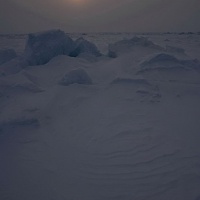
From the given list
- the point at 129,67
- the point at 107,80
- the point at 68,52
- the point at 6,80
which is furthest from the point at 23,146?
the point at 68,52

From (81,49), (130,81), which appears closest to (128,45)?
(81,49)

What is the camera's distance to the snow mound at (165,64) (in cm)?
610

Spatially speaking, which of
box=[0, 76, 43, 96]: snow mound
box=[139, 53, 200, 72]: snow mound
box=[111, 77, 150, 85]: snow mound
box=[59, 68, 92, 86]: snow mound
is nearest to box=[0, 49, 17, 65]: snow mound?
box=[0, 76, 43, 96]: snow mound

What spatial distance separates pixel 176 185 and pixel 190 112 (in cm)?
191

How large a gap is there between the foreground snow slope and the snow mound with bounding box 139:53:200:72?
420 millimetres

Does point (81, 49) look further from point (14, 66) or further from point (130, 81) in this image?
point (130, 81)

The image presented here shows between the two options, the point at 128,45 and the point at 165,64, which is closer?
the point at 165,64

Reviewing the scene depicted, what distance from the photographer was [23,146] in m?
3.15

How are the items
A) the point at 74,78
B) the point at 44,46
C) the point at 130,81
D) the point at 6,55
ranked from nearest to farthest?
1. the point at 74,78
2. the point at 130,81
3. the point at 44,46
4. the point at 6,55

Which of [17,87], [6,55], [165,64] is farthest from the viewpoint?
[6,55]

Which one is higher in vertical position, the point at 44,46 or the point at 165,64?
the point at 44,46

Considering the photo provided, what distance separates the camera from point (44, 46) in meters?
7.46

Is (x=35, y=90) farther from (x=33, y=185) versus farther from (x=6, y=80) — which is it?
(x=33, y=185)

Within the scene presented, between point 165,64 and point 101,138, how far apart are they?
375 cm
